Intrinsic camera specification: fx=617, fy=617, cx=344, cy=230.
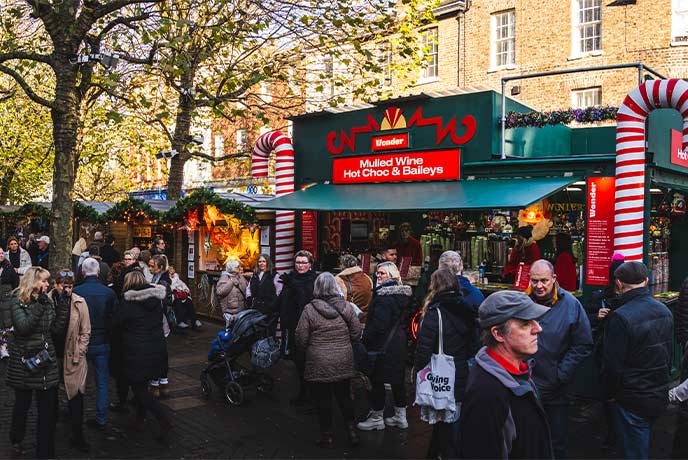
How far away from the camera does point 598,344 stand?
625 centimetres

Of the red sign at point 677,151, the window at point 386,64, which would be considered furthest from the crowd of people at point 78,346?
the window at point 386,64

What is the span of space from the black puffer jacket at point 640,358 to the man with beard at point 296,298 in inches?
146

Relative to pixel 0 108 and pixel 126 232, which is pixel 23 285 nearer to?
pixel 126 232

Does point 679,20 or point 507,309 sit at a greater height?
point 679,20

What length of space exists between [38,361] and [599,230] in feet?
23.0

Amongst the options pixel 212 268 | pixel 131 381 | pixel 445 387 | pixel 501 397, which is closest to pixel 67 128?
pixel 212 268

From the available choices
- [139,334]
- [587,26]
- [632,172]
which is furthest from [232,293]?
[587,26]

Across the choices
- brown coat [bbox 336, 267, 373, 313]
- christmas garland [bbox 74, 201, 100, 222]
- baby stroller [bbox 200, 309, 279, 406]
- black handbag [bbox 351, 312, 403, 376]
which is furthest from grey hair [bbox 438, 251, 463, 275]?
christmas garland [bbox 74, 201, 100, 222]

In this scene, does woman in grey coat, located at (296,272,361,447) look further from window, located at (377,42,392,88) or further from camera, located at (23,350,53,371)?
window, located at (377,42,392,88)

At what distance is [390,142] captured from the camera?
11195 mm

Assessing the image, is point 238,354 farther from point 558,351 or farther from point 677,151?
point 677,151

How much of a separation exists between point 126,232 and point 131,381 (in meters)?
11.0

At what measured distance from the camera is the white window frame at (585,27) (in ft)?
68.5

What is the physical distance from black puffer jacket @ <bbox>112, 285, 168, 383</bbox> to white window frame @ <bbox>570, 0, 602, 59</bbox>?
19.1 m
